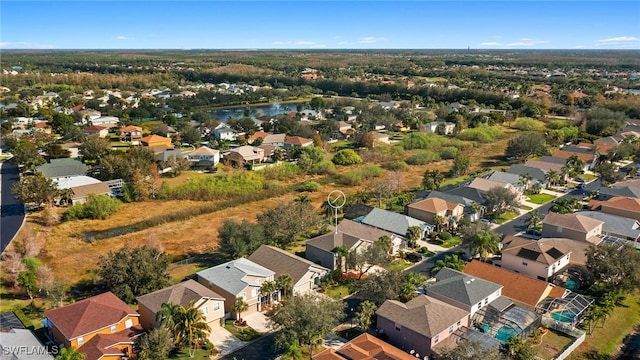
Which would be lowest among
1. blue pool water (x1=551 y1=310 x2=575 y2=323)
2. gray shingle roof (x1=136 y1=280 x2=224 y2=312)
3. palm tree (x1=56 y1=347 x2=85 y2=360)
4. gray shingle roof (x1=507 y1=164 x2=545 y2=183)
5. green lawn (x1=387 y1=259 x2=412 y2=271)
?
green lawn (x1=387 y1=259 x2=412 y2=271)

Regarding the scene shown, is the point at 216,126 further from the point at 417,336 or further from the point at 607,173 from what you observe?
the point at 417,336

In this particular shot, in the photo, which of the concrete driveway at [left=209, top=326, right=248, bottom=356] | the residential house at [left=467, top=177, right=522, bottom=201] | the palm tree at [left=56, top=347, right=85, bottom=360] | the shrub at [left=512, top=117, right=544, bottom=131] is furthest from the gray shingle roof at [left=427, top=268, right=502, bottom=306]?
the shrub at [left=512, top=117, right=544, bottom=131]

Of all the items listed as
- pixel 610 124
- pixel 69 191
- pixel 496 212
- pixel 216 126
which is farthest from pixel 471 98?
pixel 69 191

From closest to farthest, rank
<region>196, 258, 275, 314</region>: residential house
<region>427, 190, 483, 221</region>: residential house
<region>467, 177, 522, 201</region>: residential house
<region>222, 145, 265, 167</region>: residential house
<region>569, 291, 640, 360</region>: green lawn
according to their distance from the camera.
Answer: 1. <region>569, 291, 640, 360</region>: green lawn
2. <region>196, 258, 275, 314</region>: residential house
3. <region>427, 190, 483, 221</region>: residential house
4. <region>467, 177, 522, 201</region>: residential house
5. <region>222, 145, 265, 167</region>: residential house

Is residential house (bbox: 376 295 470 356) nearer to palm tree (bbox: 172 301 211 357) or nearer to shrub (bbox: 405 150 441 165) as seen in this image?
palm tree (bbox: 172 301 211 357)

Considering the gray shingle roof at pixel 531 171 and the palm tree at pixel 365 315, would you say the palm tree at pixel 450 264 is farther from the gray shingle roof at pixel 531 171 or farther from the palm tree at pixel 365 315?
the gray shingle roof at pixel 531 171

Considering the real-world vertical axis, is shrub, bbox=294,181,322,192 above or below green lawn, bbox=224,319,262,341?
below
